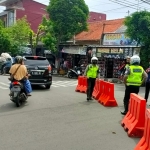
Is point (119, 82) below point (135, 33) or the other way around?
below

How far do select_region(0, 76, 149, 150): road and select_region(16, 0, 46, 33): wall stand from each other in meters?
33.4

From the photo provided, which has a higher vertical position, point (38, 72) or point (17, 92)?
point (38, 72)

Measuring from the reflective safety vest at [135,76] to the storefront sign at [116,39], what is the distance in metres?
14.6

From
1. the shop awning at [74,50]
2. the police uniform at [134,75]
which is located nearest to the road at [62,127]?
the police uniform at [134,75]

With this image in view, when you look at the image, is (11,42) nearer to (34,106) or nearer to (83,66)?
(83,66)

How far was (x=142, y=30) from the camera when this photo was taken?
19047 mm

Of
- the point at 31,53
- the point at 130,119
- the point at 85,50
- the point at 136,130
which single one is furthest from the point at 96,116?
the point at 31,53

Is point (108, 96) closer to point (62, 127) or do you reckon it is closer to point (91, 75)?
point (91, 75)

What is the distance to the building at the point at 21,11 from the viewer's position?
136 feet

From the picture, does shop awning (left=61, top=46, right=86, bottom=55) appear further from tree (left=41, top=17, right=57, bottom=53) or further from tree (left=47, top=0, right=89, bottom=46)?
tree (left=47, top=0, right=89, bottom=46)

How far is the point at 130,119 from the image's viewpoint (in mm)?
6766

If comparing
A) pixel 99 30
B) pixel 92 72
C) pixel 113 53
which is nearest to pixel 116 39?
pixel 113 53

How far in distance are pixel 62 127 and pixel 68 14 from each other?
20010 millimetres

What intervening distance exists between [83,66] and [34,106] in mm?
16627
